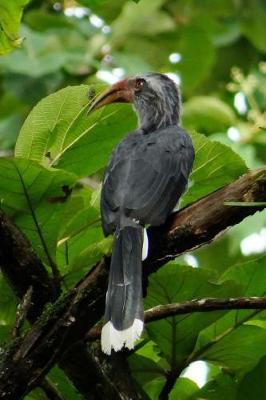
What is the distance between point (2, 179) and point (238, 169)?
0.91 m

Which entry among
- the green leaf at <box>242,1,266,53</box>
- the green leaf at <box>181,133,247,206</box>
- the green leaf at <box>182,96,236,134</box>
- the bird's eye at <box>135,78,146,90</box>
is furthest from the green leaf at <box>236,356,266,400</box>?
the green leaf at <box>242,1,266,53</box>

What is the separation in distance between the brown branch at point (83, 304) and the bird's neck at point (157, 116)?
6.17 ft

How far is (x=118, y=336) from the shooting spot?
3.16 metres

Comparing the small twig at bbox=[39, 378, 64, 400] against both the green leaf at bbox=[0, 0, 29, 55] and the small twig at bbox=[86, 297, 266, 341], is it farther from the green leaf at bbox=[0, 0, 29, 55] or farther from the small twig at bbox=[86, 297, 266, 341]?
the green leaf at bbox=[0, 0, 29, 55]

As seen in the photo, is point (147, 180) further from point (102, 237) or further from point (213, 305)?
point (213, 305)

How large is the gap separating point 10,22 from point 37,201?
0.62 m

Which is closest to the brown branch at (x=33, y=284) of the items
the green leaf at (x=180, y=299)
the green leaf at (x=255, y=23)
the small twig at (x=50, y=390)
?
the small twig at (x=50, y=390)

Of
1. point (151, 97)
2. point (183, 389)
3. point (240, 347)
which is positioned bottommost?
point (183, 389)

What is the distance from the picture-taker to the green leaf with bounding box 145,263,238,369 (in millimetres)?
3318

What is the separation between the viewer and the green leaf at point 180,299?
131 inches

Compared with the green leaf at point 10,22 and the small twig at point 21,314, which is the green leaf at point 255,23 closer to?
the green leaf at point 10,22

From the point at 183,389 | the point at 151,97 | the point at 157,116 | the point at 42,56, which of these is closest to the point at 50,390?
the point at 183,389

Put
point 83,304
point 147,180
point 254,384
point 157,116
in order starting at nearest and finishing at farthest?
point 83,304 < point 254,384 < point 147,180 < point 157,116

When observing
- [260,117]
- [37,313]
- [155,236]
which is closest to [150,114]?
[260,117]
